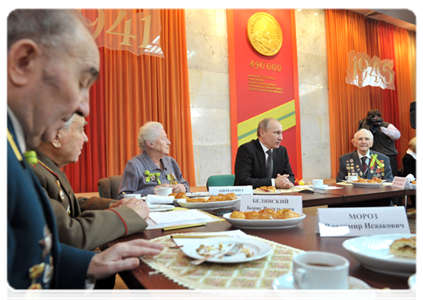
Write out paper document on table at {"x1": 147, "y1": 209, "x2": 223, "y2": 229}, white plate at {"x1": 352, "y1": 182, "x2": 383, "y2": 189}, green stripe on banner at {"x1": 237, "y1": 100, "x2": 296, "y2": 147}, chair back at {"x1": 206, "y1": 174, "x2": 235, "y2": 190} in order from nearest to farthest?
paper document on table at {"x1": 147, "y1": 209, "x2": 223, "y2": 229} < white plate at {"x1": 352, "y1": 182, "x2": 383, "y2": 189} < chair back at {"x1": 206, "y1": 174, "x2": 235, "y2": 190} < green stripe on banner at {"x1": 237, "y1": 100, "x2": 296, "y2": 147}

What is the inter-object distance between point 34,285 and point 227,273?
0.38m

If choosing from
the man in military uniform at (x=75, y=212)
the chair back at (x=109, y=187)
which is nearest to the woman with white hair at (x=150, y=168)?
the chair back at (x=109, y=187)

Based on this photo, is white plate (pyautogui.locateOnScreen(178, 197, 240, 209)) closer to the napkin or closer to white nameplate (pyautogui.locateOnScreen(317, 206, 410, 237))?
the napkin

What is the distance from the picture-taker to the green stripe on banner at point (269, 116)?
5442 millimetres

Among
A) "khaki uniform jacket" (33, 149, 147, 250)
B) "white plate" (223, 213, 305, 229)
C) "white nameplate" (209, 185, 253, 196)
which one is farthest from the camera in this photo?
Result: "white nameplate" (209, 185, 253, 196)

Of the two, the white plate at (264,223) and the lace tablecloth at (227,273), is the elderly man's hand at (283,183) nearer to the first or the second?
the white plate at (264,223)

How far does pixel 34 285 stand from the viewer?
60 cm

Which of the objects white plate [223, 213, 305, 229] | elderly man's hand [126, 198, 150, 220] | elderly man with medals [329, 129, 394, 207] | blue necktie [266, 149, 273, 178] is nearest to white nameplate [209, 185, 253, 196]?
elderly man's hand [126, 198, 150, 220]

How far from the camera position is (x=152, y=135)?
274cm

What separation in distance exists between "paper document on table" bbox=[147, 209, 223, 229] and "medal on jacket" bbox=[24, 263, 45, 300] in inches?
20.5

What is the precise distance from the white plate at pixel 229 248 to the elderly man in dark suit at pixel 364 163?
3.23 metres

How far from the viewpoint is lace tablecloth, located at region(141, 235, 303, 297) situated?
57 cm

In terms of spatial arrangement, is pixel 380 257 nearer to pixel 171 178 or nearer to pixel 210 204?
pixel 210 204

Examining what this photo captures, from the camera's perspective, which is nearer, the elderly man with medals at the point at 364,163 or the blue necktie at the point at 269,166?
the blue necktie at the point at 269,166
